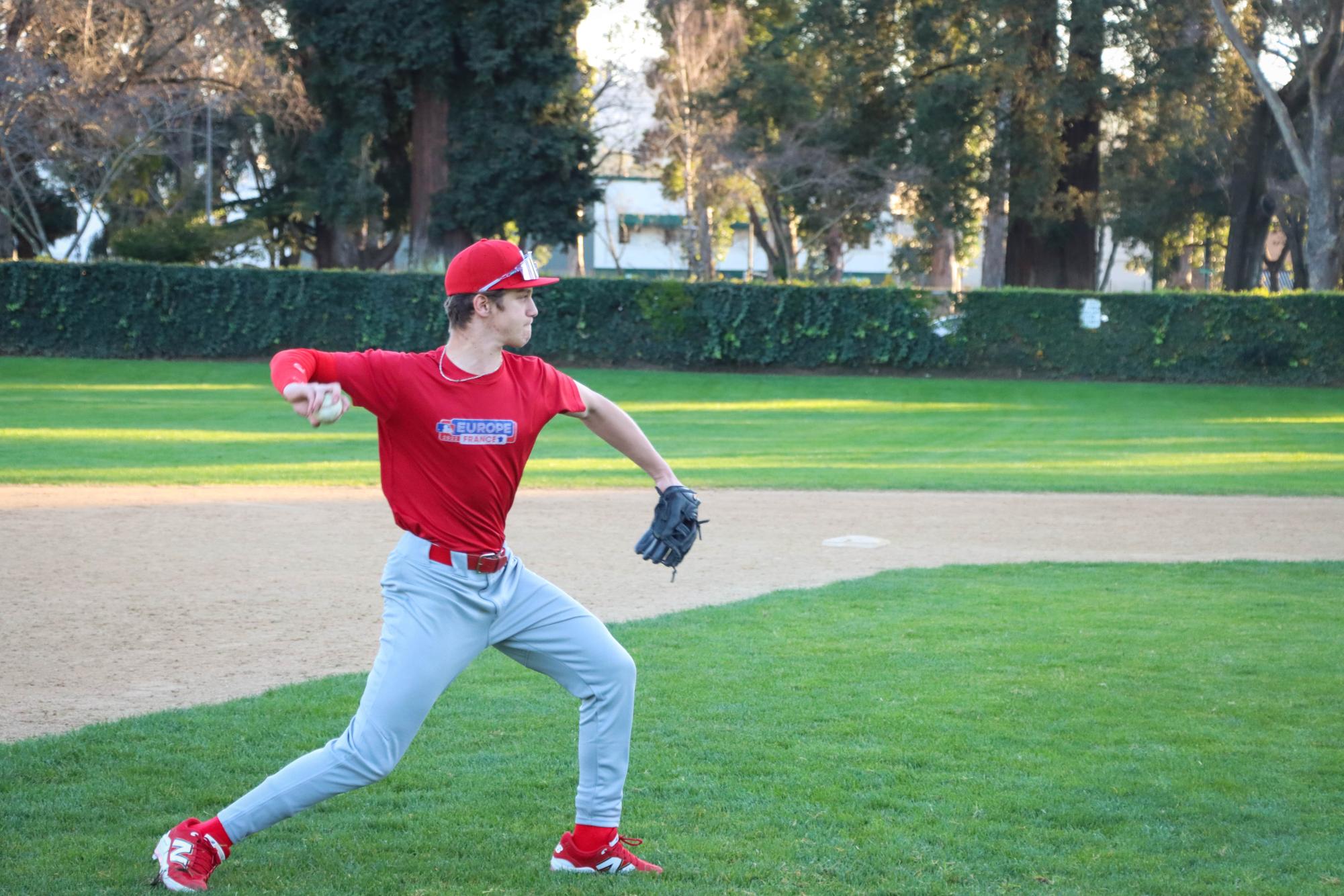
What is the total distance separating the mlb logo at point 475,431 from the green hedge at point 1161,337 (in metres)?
28.2

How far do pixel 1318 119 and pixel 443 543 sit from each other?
37.2 metres

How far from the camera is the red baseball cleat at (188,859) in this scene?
13.8 feet

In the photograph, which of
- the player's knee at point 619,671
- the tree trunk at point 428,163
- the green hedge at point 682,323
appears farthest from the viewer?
the tree trunk at point 428,163

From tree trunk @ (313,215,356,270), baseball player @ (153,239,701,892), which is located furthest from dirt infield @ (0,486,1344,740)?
tree trunk @ (313,215,356,270)

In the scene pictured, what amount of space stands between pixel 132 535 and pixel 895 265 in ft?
161

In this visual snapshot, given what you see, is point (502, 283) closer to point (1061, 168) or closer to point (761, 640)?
point (761, 640)

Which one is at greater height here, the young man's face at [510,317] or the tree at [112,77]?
the tree at [112,77]

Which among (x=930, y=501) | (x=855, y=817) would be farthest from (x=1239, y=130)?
(x=855, y=817)

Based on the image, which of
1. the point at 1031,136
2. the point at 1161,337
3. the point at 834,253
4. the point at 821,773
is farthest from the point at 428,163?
the point at 821,773

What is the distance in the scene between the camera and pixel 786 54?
4022 cm

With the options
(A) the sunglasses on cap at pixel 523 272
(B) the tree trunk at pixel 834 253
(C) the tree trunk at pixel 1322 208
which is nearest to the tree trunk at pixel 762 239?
(B) the tree trunk at pixel 834 253

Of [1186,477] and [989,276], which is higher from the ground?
[989,276]

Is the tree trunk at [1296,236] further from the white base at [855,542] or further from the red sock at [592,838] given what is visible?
the red sock at [592,838]

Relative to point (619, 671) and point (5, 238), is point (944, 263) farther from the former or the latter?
point (619, 671)
